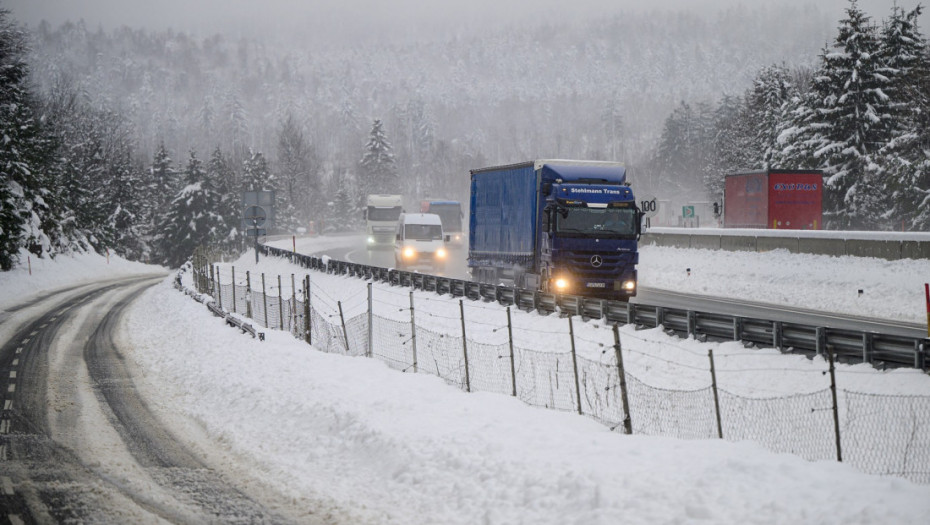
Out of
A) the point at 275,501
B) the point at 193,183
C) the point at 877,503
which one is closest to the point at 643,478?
the point at 877,503

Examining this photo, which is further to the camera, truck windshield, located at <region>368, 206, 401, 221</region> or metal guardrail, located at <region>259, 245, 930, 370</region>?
truck windshield, located at <region>368, 206, 401, 221</region>

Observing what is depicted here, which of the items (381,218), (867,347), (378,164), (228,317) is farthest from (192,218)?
(867,347)

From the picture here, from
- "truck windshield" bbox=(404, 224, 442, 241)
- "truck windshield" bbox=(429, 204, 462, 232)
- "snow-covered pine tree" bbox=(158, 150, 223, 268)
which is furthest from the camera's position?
"snow-covered pine tree" bbox=(158, 150, 223, 268)

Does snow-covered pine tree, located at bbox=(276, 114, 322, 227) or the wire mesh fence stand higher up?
snow-covered pine tree, located at bbox=(276, 114, 322, 227)

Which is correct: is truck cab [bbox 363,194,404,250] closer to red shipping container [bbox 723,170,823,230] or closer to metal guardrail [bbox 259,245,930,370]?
red shipping container [bbox 723,170,823,230]

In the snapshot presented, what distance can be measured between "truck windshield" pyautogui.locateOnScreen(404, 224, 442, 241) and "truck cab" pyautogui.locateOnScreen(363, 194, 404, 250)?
17569mm

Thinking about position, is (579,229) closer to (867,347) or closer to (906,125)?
(867,347)

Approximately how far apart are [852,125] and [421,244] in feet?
89.9

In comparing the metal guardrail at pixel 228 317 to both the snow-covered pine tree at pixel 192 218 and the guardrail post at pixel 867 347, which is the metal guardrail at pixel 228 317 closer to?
the guardrail post at pixel 867 347

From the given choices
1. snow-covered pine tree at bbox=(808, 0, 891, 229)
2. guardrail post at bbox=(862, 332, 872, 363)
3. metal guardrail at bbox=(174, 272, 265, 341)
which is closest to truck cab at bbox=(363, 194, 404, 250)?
metal guardrail at bbox=(174, 272, 265, 341)

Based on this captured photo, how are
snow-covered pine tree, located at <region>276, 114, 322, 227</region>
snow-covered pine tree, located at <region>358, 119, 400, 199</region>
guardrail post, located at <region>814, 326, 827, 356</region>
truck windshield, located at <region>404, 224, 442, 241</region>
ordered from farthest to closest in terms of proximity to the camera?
snow-covered pine tree, located at <region>358, 119, 400, 199</region> → snow-covered pine tree, located at <region>276, 114, 322, 227</region> → truck windshield, located at <region>404, 224, 442, 241</region> → guardrail post, located at <region>814, 326, 827, 356</region>

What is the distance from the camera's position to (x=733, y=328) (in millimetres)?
16328

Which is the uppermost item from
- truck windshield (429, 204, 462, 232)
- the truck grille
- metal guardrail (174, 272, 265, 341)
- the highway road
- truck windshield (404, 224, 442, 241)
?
truck windshield (429, 204, 462, 232)

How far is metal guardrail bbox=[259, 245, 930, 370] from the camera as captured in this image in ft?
42.5
